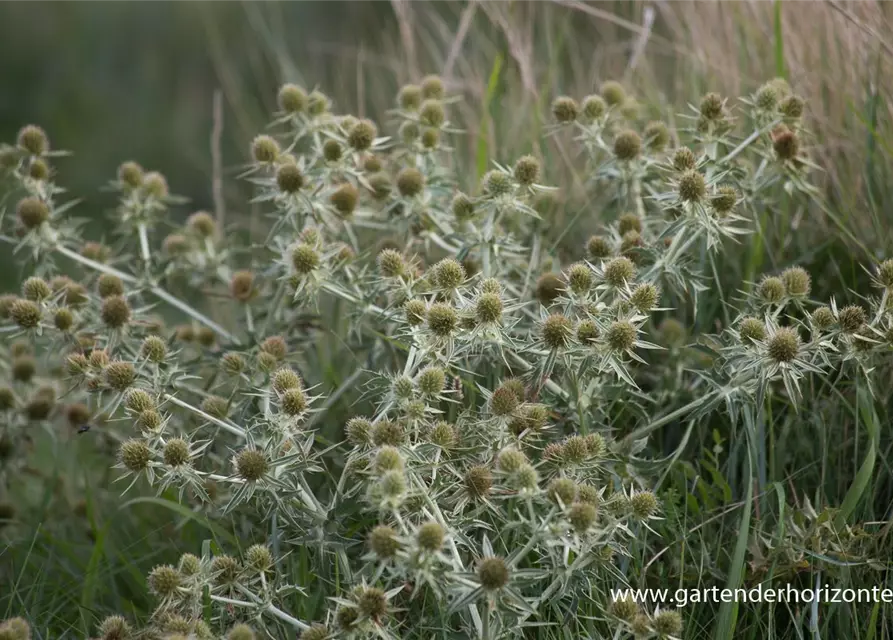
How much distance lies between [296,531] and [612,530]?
0.77 meters

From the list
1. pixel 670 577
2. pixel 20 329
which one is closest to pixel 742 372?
pixel 670 577

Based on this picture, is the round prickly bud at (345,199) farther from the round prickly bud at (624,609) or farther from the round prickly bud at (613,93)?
the round prickly bud at (624,609)

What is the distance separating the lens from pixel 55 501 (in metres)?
3.53

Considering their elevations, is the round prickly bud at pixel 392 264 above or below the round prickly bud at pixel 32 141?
below

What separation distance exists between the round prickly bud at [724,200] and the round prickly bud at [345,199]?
3.47 feet

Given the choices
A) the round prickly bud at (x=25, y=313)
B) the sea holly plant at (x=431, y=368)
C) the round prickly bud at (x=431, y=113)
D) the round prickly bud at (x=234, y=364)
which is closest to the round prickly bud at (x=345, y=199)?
the sea holly plant at (x=431, y=368)

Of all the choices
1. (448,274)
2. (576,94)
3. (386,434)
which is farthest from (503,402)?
(576,94)

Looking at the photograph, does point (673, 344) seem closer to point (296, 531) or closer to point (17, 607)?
point (296, 531)

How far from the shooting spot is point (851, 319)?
7.78 ft

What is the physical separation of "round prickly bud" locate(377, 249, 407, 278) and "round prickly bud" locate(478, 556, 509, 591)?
94 centimetres

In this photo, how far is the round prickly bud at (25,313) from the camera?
9.28 feet

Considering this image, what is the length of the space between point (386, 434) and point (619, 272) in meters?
0.71

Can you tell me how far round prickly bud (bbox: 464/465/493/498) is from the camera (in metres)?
2.18

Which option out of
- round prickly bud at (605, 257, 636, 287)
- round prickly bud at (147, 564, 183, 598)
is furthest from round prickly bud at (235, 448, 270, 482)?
round prickly bud at (605, 257, 636, 287)
